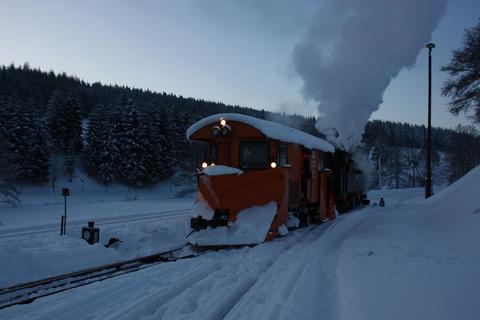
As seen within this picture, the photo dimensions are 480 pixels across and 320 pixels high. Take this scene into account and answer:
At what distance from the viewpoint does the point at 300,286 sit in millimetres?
5695

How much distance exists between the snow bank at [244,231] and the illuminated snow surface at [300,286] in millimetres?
349

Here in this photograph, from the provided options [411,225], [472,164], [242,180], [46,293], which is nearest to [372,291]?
[46,293]

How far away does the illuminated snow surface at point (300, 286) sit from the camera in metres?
4.49

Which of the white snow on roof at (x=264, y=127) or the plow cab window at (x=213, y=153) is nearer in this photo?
the white snow on roof at (x=264, y=127)

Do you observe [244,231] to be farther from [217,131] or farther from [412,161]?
[412,161]

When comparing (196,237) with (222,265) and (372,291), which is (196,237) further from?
(372,291)

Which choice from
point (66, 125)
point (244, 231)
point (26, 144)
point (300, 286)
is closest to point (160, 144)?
point (66, 125)

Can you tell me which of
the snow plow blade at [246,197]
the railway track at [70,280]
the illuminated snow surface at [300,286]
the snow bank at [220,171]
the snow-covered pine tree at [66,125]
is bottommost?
the railway track at [70,280]

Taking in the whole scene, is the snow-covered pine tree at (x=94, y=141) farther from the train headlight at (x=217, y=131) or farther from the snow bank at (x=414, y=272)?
the snow bank at (x=414, y=272)

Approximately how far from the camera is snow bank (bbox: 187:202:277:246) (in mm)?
9008

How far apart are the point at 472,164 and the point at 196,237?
67577mm

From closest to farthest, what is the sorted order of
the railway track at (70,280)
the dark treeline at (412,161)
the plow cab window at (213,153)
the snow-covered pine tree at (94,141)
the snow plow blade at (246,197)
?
the railway track at (70,280) < the snow plow blade at (246,197) < the plow cab window at (213,153) < the dark treeline at (412,161) < the snow-covered pine tree at (94,141)

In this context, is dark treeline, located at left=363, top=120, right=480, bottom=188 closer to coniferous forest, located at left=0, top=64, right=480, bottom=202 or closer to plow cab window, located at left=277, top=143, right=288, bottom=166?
coniferous forest, located at left=0, top=64, right=480, bottom=202

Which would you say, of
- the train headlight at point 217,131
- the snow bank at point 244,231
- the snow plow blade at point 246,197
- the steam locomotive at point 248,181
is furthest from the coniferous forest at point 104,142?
the snow bank at point 244,231
